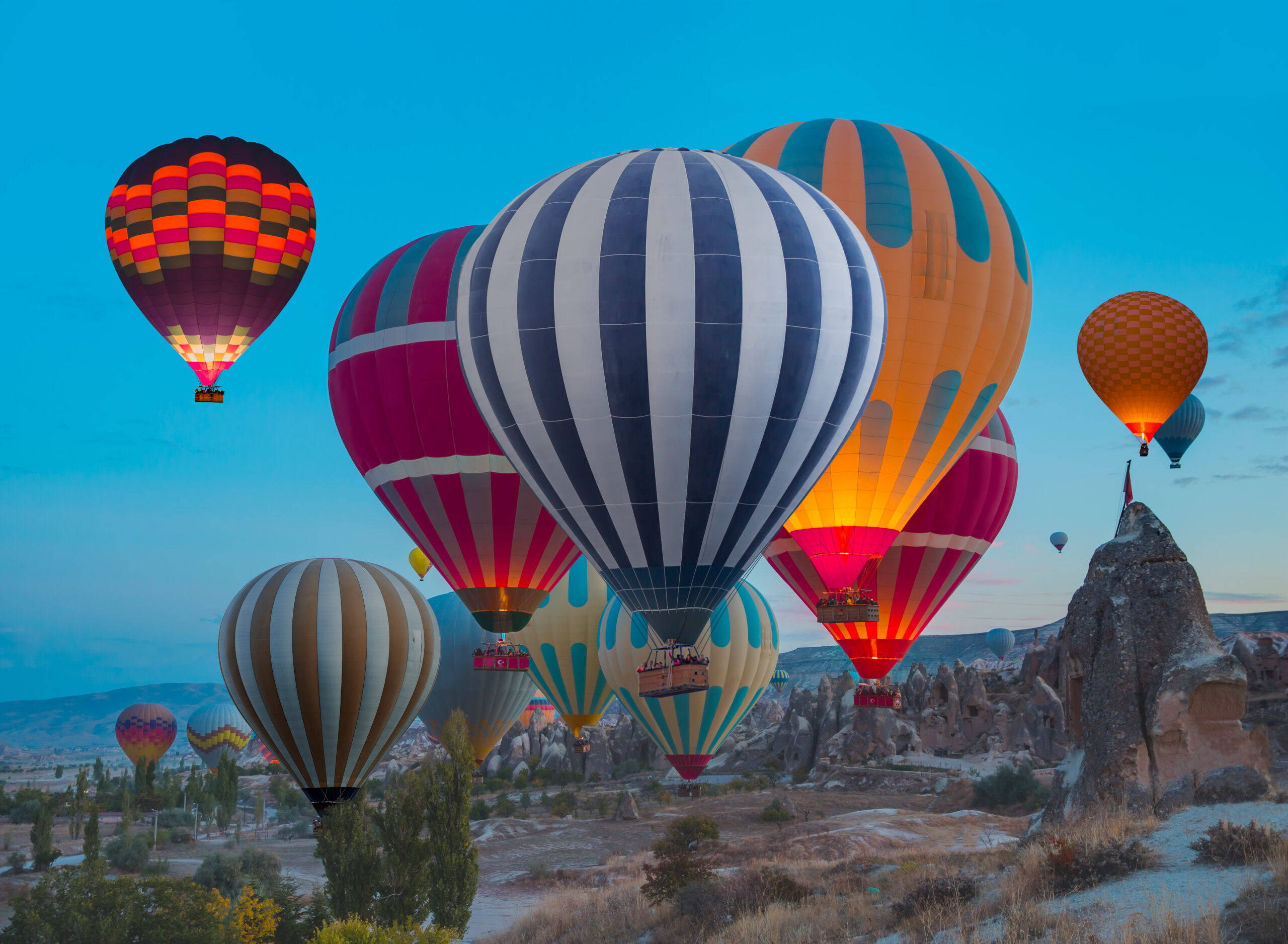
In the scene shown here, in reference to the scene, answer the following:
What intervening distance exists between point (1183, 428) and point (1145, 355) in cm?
1866

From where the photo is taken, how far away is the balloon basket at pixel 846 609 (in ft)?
77.0

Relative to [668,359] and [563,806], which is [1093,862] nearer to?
[668,359]

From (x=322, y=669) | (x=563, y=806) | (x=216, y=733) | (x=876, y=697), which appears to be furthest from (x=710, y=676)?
(x=216, y=733)

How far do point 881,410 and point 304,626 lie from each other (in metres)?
14.2

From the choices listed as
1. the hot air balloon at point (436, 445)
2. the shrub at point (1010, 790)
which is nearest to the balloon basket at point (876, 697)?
the hot air balloon at point (436, 445)

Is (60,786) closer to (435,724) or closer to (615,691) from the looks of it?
(435,724)

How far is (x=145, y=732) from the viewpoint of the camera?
85.3 metres

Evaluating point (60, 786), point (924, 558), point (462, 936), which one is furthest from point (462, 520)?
point (60, 786)

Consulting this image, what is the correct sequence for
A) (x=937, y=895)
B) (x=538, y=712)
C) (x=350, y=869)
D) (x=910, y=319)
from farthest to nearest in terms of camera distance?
(x=538, y=712), (x=350, y=869), (x=910, y=319), (x=937, y=895)

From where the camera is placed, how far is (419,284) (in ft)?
93.8

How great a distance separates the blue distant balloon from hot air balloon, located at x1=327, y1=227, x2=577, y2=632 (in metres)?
94.4

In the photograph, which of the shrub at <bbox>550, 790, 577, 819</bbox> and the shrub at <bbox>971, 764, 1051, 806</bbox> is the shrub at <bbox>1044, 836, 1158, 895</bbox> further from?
the shrub at <bbox>550, 790, 577, 819</bbox>

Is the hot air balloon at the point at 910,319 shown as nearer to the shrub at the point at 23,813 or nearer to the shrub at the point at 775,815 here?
the shrub at the point at 775,815

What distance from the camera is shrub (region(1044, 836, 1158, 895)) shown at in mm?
10289
